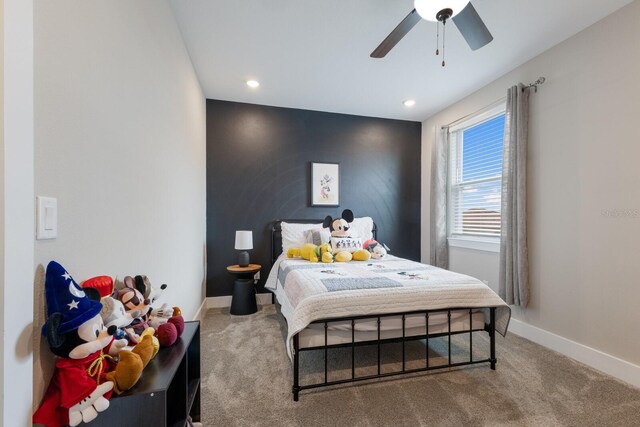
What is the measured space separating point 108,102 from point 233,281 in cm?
276

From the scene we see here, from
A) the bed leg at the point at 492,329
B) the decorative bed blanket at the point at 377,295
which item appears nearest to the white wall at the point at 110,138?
the decorative bed blanket at the point at 377,295

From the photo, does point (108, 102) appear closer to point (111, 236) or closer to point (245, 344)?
point (111, 236)

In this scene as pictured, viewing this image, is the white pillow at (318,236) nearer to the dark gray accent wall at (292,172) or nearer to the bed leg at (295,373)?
the dark gray accent wall at (292,172)

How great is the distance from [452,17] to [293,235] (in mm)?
2595

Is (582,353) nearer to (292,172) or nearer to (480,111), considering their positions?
(480,111)

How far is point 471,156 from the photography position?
3.41 m

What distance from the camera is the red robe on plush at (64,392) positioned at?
73cm

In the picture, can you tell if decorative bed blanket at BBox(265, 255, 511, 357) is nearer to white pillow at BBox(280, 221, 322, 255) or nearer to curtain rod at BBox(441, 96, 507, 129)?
white pillow at BBox(280, 221, 322, 255)

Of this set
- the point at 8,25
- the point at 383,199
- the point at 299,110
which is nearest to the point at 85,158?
the point at 8,25

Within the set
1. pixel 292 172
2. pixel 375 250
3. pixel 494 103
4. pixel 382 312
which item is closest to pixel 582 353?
pixel 382 312

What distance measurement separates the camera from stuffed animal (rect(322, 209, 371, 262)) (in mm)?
3006

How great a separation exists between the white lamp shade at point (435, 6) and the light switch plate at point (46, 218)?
6.47 ft

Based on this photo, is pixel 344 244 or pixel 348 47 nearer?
pixel 348 47

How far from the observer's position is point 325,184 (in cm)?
381
